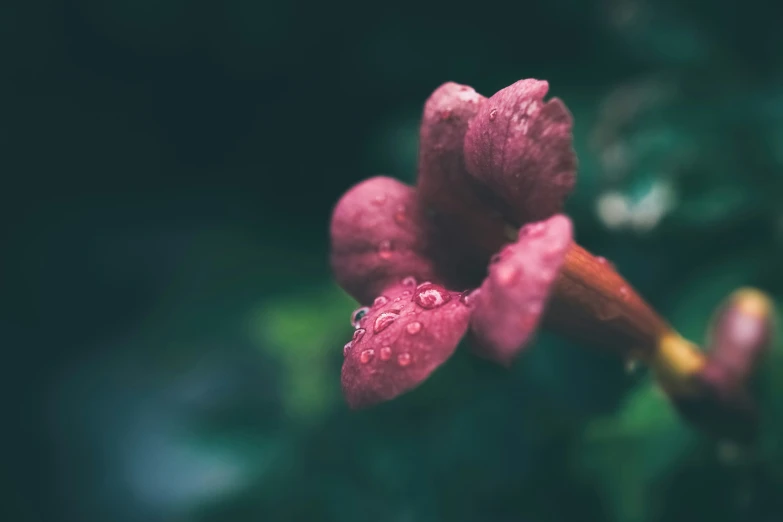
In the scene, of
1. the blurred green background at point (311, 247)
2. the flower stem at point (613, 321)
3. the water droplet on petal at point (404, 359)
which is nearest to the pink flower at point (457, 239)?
the water droplet on petal at point (404, 359)

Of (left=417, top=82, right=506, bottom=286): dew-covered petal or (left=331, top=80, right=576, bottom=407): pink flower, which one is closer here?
(left=331, top=80, right=576, bottom=407): pink flower

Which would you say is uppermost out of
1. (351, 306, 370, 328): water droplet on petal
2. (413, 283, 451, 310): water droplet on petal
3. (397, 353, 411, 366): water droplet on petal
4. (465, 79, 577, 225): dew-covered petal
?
(465, 79, 577, 225): dew-covered petal

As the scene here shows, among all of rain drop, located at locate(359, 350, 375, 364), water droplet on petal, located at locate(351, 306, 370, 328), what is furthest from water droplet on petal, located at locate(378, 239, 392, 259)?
rain drop, located at locate(359, 350, 375, 364)

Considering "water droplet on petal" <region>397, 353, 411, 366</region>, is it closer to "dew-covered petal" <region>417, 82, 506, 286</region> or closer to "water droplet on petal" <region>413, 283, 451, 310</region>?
"water droplet on petal" <region>413, 283, 451, 310</region>

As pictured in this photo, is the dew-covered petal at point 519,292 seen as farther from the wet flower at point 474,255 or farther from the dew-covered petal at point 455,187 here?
the dew-covered petal at point 455,187

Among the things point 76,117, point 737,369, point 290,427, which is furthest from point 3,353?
point 737,369

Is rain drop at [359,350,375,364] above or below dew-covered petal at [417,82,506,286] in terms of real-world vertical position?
below

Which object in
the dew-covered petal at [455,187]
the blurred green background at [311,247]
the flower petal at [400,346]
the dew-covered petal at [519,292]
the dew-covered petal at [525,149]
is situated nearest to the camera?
the dew-covered petal at [519,292]
